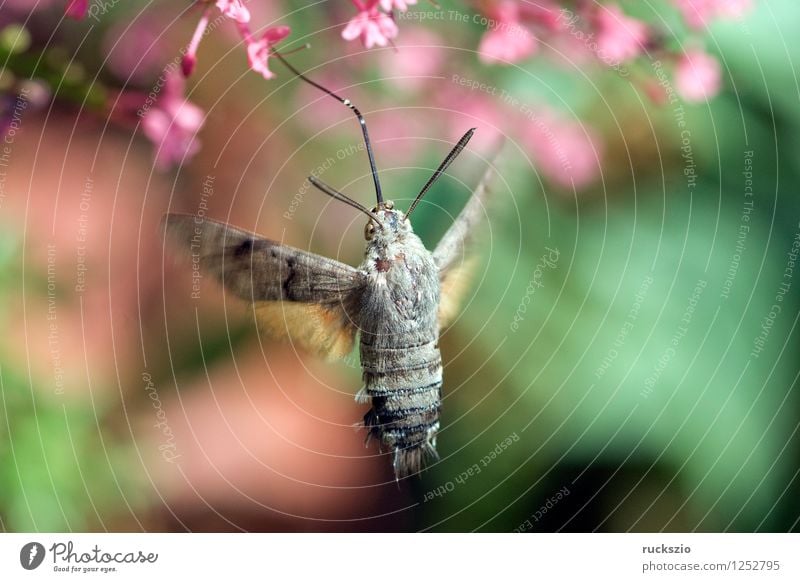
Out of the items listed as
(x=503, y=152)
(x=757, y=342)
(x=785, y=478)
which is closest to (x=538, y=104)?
(x=503, y=152)

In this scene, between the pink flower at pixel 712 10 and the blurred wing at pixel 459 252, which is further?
the pink flower at pixel 712 10

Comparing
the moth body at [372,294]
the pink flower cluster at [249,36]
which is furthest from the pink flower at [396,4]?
the moth body at [372,294]

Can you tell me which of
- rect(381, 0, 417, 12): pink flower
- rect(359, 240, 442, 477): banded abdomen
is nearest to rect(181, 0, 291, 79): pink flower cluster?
rect(381, 0, 417, 12): pink flower

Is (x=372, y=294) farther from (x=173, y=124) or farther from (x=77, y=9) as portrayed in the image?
(x=77, y=9)

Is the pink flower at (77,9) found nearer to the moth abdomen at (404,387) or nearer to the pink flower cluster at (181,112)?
the pink flower cluster at (181,112)

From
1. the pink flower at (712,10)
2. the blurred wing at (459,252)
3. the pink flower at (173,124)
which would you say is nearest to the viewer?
the blurred wing at (459,252)

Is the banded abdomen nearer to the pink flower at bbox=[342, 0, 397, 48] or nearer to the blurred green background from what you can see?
the blurred green background
